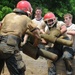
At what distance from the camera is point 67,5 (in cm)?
1653

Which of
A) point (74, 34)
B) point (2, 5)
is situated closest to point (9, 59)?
point (74, 34)

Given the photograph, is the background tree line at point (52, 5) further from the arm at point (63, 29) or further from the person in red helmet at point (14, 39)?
the person in red helmet at point (14, 39)

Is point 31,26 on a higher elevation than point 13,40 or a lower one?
higher

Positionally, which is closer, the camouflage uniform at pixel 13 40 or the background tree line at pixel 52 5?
the camouflage uniform at pixel 13 40

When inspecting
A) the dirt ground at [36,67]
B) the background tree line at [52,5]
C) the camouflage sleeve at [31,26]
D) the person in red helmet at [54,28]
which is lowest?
the background tree line at [52,5]

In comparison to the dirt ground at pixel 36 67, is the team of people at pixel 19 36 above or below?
above

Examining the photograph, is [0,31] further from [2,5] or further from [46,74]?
[2,5]

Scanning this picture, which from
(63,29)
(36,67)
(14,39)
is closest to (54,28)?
(63,29)

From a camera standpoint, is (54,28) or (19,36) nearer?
(19,36)

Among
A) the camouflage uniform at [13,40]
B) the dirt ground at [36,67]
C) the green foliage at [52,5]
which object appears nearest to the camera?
the camouflage uniform at [13,40]

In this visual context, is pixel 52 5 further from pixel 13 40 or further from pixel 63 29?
pixel 13 40

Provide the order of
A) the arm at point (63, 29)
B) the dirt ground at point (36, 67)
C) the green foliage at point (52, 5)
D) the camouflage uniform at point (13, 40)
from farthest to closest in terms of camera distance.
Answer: the green foliage at point (52, 5), the dirt ground at point (36, 67), the arm at point (63, 29), the camouflage uniform at point (13, 40)

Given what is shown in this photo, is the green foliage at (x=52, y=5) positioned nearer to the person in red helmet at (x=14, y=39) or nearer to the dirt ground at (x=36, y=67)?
the dirt ground at (x=36, y=67)

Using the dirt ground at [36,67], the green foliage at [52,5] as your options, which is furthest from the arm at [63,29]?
the green foliage at [52,5]
